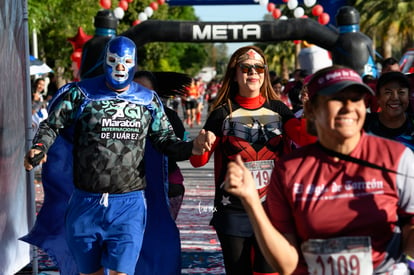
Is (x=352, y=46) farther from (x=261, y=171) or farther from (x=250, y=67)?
(x=261, y=171)

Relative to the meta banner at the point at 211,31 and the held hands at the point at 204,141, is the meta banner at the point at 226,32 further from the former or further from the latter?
the held hands at the point at 204,141

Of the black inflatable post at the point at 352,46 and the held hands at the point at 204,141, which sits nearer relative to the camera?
the held hands at the point at 204,141

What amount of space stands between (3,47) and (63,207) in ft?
4.48

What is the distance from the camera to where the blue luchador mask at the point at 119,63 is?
16.1 feet

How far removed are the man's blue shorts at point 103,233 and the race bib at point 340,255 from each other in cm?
214

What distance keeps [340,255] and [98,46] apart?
8.99 m

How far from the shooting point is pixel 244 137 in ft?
15.9

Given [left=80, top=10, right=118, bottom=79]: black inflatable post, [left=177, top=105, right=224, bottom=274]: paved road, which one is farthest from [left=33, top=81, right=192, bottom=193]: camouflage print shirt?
[left=80, top=10, right=118, bottom=79]: black inflatable post

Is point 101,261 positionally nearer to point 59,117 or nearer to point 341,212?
point 59,117

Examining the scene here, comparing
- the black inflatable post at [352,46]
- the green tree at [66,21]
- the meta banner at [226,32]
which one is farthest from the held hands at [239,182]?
the green tree at [66,21]

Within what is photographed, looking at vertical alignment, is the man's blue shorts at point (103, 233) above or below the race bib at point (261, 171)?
below

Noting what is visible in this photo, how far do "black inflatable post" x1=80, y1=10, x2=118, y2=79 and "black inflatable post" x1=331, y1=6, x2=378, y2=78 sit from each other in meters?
3.62

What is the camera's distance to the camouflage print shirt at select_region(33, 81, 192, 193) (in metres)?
4.77

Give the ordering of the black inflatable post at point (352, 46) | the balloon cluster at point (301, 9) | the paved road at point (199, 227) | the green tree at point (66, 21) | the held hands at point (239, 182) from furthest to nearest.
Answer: the green tree at point (66, 21), the balloon cluster at point (301, 9), the black inflatable post at point (352, 46), the paved road at point (199, 227), the held hands at point (239, 182)
